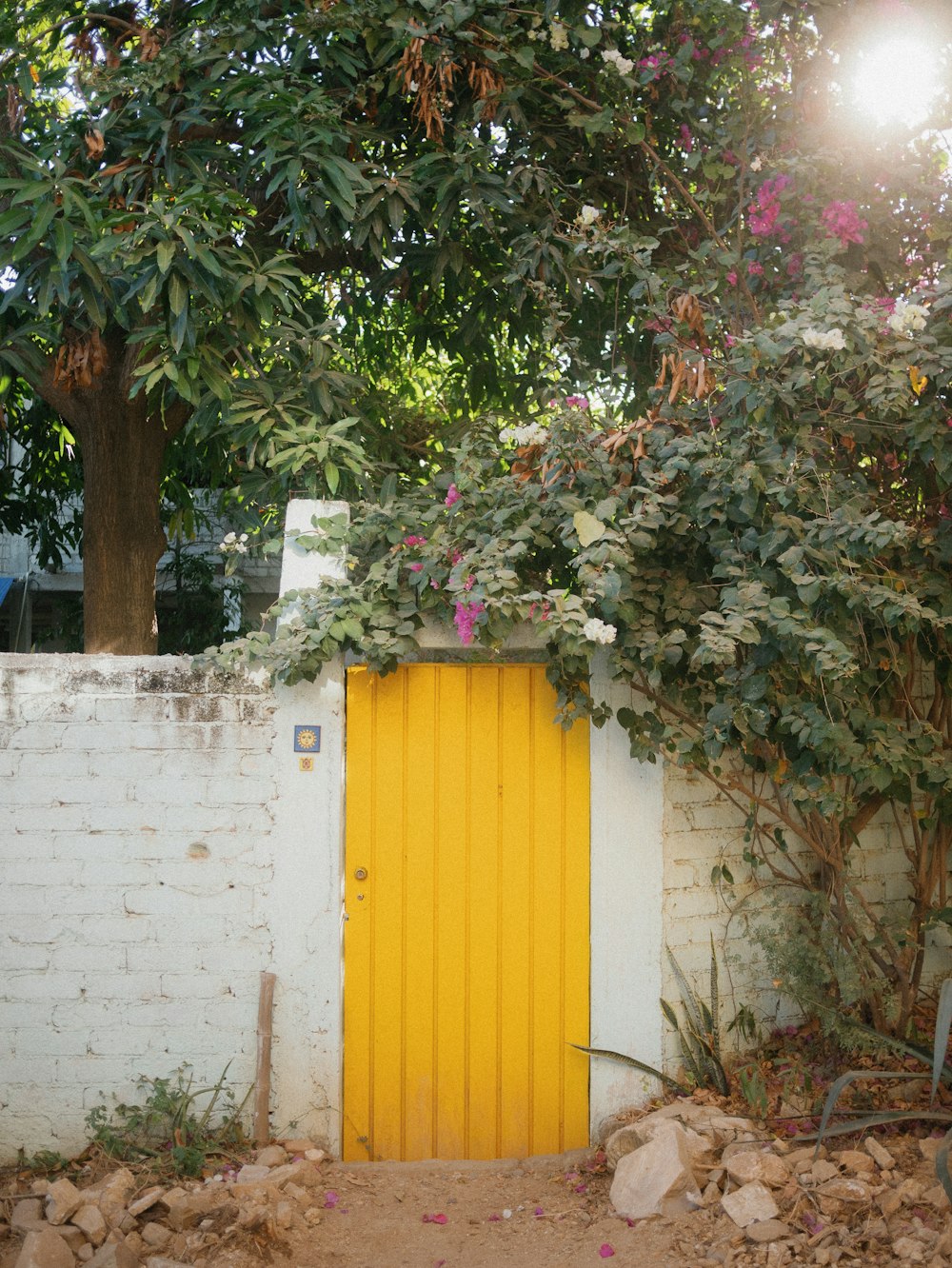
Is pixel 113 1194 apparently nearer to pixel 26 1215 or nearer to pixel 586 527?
pixel 26 1215

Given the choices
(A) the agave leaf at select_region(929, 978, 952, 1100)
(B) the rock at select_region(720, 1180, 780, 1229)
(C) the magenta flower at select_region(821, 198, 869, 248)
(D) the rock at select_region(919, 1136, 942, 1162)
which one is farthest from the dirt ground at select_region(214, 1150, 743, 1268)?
(C) the magenta flower at select_region(821, 198, 869, 248)

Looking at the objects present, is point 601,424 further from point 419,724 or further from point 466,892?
point 466,892

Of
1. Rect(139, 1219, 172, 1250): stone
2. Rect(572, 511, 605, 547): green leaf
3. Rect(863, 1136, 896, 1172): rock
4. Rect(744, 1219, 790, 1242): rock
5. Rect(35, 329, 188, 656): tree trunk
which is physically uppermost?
Rect(35, 329, 188, 656): tree trunk

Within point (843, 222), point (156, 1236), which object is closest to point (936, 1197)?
point (156, 1236)

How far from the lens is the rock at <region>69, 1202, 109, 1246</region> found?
3730mm

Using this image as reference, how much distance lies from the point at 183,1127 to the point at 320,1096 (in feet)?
1.70

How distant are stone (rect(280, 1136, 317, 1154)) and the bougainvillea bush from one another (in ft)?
6.02

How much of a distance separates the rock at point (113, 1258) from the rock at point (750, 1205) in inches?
74.1

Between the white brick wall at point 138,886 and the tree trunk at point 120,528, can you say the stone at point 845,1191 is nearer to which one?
the white brick wall at point 138,886

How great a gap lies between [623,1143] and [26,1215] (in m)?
2.06

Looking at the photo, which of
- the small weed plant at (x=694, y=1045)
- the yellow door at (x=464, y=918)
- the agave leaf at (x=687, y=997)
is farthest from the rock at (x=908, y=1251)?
the yellow door at (x=464, y=918)

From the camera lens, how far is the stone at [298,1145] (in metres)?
4.41

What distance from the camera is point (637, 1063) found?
452 centimetres

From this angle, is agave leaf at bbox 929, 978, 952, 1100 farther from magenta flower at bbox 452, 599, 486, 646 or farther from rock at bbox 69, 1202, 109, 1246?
rock at bbox 69, 1202, 109, 1246
